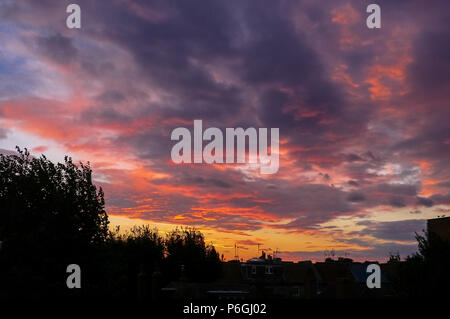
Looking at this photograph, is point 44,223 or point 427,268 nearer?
point 44,223

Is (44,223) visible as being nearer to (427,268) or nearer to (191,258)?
(427,268)

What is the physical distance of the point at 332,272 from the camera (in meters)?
95.1

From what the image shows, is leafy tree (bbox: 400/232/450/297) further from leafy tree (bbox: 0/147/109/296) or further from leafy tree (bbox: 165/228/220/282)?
leafy tree (bbox: 165/228/220/282)

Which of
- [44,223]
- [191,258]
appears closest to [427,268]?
[44,223]

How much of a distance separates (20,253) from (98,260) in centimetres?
640

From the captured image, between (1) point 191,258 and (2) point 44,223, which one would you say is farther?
(1) point 191,258

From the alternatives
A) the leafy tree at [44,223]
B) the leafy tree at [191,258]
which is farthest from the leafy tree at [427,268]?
the leafy tree at [191,258]

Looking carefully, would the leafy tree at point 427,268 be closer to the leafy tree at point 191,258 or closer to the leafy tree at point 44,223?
the leafy tree at point 44,223

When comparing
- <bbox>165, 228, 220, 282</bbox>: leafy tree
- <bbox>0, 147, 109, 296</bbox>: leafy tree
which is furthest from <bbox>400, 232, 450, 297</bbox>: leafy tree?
<bbox>165, 228, 220, 282</bbox>: leafy tree

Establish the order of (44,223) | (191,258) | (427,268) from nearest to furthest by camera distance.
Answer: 1. (44,223)
2. (427,268)
3. (191,258)

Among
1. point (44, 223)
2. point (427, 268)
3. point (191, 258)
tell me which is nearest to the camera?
point (44, 223)

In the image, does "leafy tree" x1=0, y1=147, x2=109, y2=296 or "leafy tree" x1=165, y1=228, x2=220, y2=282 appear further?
"leafy tree" x1=165, y1=228, x2=220, y2=282

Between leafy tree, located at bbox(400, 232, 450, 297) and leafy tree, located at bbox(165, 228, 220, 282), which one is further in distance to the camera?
leafy tree, located at bbox(165, 228, 220, 282)
